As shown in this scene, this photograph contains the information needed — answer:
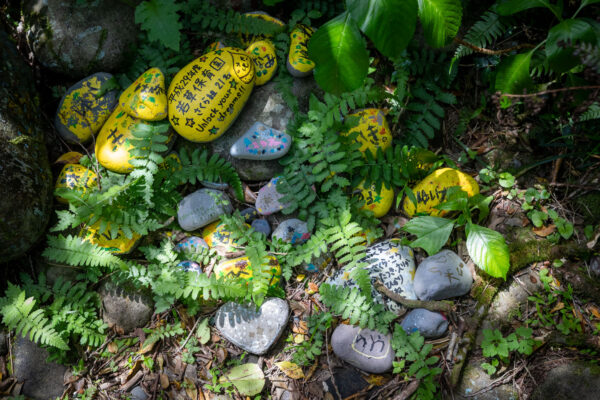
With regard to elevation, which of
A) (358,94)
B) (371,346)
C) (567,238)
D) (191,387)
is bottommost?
(191,387)

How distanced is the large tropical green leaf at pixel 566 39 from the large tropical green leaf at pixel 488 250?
115 centimetres

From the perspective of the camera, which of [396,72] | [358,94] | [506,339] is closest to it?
[506,339]

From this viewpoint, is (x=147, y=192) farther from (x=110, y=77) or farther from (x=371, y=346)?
(x=371, y=346)

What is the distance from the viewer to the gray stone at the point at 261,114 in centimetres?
346

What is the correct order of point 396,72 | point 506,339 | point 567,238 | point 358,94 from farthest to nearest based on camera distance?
point 396,72 < point 358,94 < point 567,238 < point 506,339

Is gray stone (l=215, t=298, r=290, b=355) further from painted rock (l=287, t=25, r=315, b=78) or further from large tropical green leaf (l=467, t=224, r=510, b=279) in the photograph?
painted rock (l=287, t=25, r=315, b=78)

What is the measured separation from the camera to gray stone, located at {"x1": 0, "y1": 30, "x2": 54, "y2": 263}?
2.97 meters

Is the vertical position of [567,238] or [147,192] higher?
[147,192]

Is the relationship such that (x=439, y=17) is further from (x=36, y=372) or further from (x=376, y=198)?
(x=36, y=372)

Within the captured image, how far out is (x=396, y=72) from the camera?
10.7ft

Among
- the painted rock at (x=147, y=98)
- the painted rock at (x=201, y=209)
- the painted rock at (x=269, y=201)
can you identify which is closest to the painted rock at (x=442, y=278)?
the painted rock at (x=269, y=201)

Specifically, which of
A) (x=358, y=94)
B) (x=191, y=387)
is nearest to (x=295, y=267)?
(x=191, y=387)

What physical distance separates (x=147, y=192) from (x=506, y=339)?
2.87 metres

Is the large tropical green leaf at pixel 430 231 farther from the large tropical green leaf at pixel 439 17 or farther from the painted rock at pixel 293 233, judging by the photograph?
the large tropical green leaf at pixel 439 17
